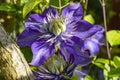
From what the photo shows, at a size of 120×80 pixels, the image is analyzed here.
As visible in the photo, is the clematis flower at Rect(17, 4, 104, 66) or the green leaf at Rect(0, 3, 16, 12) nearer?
the clematis flower at Rect(17, 4, 104, 66)

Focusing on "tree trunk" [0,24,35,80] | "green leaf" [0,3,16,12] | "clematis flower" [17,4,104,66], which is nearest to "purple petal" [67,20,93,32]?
"clematis flower" [17,4,104,66]

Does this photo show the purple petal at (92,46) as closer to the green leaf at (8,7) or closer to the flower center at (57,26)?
the flower center at (57,26)

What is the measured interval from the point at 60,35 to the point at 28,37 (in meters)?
0.07

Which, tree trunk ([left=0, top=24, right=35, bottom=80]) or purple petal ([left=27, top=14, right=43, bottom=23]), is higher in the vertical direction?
purple petal ([left=27, top=14, right=43, bottom=23])

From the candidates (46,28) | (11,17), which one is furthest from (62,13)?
(11,17)

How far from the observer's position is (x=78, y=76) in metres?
0.90

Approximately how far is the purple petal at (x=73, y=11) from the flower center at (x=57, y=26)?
24 millimetres

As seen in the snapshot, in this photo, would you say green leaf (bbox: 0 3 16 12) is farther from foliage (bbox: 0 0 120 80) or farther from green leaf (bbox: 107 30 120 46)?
green leaf (bbox: 107 30 120 46)

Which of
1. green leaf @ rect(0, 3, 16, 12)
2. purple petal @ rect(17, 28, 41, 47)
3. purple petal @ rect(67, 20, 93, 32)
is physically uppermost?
green leaf @ rect(0, 3, 16, 12)

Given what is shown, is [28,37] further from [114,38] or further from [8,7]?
[114,38]

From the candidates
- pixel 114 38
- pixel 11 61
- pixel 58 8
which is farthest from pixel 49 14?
pixel 114 38

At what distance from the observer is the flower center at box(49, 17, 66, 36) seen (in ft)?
2.78

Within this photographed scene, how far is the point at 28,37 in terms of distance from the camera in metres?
0.87

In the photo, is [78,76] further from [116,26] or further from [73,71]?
[116,26]
